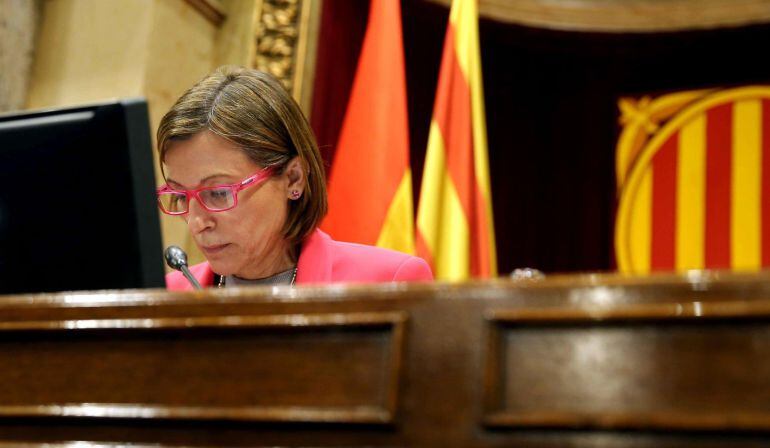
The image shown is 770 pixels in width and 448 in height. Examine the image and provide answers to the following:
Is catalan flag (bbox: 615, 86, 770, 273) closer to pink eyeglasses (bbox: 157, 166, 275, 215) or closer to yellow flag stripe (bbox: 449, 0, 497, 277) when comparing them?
yellow flag stripe (bbox: 449, 0, 497, 277)

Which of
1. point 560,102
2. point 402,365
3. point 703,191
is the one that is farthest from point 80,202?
point 703,191

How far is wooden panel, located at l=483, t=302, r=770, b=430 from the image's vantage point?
2.30 ft

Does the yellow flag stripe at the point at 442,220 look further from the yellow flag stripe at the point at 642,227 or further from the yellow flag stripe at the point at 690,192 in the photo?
the yellow flag stripe at the point at 690,192

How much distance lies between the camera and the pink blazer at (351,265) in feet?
5.58

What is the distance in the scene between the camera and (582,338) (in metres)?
0.75

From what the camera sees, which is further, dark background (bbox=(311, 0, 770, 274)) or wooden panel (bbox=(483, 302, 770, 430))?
dark background (bbox=(311, 0, 770, 274))

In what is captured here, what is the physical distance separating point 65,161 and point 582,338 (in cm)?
63

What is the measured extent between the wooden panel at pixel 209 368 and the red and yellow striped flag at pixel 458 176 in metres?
1.71

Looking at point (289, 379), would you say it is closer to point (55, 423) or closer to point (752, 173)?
point (55, 423)

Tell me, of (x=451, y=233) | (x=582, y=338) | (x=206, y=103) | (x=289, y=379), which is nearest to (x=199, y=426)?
(x=289, y=379)

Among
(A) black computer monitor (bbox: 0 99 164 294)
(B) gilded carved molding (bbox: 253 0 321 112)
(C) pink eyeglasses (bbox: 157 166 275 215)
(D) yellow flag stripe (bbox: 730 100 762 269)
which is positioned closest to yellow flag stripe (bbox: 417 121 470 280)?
(B) gilded carved molding (bbox: 253 0 321 112)

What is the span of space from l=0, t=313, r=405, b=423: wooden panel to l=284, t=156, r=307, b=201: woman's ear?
0.81 m

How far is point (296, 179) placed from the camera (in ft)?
5.67

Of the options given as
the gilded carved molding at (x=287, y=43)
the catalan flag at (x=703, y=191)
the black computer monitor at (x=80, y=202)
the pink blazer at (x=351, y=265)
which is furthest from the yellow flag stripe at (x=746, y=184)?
the black computer monitor at (x=80, y=202)
